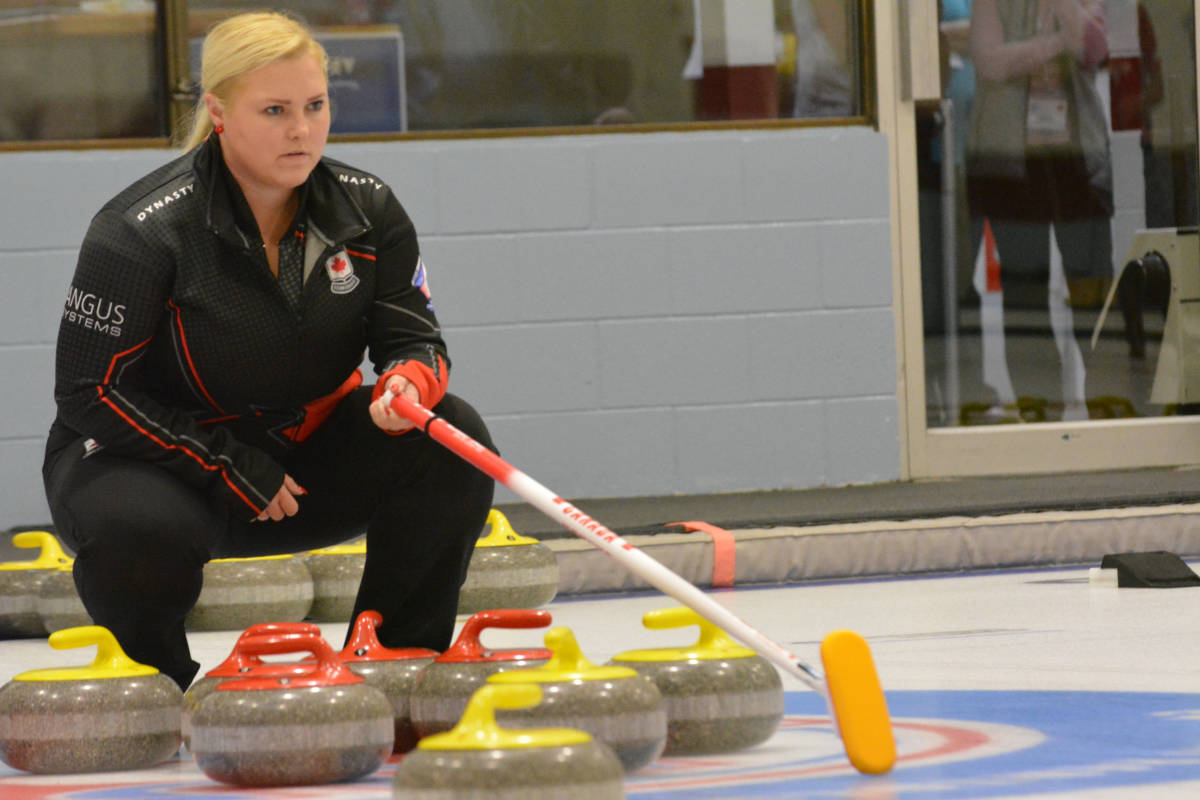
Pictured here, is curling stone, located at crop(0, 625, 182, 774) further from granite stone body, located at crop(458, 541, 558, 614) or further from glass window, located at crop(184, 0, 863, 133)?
glass window, located at crop(184, 0, 863, 133)

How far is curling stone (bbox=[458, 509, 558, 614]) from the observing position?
306cm

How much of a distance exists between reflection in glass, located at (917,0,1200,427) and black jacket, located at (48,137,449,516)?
2.82 m

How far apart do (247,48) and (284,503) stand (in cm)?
51

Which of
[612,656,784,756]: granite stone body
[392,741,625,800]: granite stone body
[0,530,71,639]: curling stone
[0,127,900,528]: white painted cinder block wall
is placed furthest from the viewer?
[0,127,900,528]: white painted cinder block wall

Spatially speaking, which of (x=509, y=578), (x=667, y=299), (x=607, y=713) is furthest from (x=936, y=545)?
(x=607, y=713)

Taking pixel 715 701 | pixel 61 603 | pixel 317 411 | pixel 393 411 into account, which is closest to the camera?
pixel 715 701

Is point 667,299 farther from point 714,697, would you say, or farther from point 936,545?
point 714,697

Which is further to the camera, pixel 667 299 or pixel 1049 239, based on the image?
pixel 1049 239

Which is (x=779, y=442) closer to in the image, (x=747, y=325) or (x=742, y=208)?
(x=747, y=325)

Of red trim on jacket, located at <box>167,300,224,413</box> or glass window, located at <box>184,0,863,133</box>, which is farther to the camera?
glass window, located at <box>184,0,863,133</box>

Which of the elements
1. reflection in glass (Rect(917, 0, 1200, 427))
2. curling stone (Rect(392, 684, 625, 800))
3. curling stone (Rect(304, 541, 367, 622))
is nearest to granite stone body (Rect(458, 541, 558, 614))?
curling stone (Rect(304, 541, 367, 622))

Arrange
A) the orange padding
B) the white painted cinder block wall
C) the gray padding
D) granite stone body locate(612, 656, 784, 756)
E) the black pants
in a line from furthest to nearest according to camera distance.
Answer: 1. the white painted cinder block wall
2. the gray padding
3. the orange padding
4. the black pants
5. granite stone body locate(612, 656, 784, 756)

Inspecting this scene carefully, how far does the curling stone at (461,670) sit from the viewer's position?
1.80 m

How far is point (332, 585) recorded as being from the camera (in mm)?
3191
